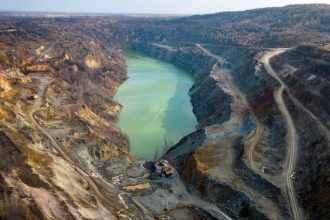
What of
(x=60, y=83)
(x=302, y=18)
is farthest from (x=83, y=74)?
(x=302, y=18)

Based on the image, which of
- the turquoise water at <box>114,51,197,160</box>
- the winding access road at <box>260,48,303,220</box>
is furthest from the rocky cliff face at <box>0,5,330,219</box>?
the turquoise water at <box>114,51,197,160</box>

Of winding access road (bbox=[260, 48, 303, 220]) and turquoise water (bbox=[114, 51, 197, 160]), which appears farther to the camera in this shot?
turquoise water (bbox=[114, 51, 197, 160])

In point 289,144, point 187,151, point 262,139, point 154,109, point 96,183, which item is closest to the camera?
point 96,183

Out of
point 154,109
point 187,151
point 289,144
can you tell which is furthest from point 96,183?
point 154,109

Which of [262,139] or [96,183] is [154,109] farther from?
[96,183]

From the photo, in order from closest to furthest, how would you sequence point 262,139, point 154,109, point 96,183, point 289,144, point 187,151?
point 96,183
point 289,144
point 187,151
point 262,139
point 154,109

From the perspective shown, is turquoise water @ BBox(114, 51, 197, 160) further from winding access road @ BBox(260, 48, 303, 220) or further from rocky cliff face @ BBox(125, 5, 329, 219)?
winding access road @ BBox(260, 48, 303, 220)

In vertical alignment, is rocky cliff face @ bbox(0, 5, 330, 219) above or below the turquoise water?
above

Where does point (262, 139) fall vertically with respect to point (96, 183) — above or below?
above

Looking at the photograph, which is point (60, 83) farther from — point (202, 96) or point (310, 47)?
point (310, 47)

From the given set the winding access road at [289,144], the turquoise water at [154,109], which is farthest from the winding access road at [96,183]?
the winding access road at [289,144]

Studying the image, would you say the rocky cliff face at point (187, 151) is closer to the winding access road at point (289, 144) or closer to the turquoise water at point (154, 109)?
the winding access road at point (289, 144)
